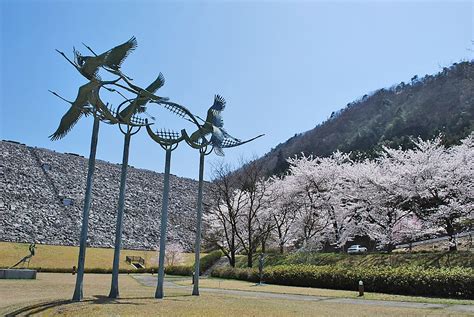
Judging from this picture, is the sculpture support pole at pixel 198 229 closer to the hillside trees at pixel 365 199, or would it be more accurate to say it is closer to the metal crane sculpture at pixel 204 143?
the metal crane sculpture at pixel 204 143

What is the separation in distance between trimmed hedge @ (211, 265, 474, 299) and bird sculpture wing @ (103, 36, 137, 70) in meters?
12.9

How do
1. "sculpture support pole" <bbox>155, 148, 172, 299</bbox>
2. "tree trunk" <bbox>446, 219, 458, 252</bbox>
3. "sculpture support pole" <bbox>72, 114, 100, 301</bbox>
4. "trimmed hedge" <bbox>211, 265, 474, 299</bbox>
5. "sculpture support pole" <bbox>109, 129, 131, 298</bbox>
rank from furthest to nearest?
1. "tree trunk" <bbox>446, 219, 458, 252</bbox>
2. "trimmed hedge" <bbox>211, 265, 474, 299</bbox>
3. "sculpture support pole" <bbox>155, 148, 172, 299</bbox>
4. "sculpture support pole" <bbox>109, 129, 131, 298</bbox>
5. "sculpture support pole" <bbox>72, 114, 100, 301</bbox>

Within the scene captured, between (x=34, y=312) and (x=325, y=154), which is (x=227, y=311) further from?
(x=325, y=154)

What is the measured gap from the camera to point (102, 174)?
50750 millimetres

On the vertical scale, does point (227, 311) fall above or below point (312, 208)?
below

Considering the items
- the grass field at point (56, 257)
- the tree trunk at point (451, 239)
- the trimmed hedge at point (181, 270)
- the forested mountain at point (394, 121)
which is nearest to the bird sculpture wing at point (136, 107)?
the tree trunk at point (451, 239)

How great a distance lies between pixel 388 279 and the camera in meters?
16.5

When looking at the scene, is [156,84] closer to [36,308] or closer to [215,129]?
[215,129]

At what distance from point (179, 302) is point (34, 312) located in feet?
11.7

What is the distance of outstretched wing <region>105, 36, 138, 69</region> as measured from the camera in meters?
11.2

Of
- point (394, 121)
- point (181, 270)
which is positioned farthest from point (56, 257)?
point (394, 121)

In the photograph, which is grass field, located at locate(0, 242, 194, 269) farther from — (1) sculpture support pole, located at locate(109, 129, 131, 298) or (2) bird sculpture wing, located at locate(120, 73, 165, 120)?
(2) bird sculpture wing, located at locate(120, 73, 165, 120)

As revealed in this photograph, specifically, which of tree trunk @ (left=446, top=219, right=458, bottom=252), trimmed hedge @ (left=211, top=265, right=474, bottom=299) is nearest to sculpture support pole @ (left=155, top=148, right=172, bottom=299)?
trimmed hedge @ (left=211, top=265, right=474, bottom=299)

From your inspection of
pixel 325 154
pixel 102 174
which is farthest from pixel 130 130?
pixel 325 154
